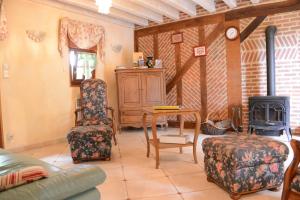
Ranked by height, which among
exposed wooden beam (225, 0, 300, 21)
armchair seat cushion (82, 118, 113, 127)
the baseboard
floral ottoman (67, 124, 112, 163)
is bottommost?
the baseboard

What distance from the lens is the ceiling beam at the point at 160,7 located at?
186 inches

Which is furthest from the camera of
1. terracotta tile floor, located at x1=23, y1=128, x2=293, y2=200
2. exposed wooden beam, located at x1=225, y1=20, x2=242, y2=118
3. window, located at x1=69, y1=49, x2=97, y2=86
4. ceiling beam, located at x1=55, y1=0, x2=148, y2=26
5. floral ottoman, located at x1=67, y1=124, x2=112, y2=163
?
exposed wooden beam, located at x1=225, y1=20, x2=242, y2=118

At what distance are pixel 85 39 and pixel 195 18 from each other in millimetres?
2288

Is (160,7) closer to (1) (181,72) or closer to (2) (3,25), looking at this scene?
(1) (181,72)

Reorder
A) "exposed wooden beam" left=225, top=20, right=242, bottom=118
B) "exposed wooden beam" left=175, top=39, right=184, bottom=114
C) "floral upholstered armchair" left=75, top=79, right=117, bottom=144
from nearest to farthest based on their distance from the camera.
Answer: "floral upholstered armchair" left=75, top=79, right=117, bottom=144
"exposed wooden beam" left=225, top=20, right=242, bottom=118
"exposed wooden beam" left=175, top=39, right=184, bottom=114

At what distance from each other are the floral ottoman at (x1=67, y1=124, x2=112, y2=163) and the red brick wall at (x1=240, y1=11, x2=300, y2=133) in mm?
2898

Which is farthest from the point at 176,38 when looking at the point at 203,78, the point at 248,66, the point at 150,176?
the point at 150,176

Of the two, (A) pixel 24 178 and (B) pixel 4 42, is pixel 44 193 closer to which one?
(A) pixel 24 178

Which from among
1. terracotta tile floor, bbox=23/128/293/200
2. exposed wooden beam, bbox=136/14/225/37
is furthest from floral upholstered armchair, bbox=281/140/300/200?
exposed wooden beam, bbox=136/14/225/37

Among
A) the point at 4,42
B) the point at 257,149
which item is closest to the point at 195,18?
the point at 4,42

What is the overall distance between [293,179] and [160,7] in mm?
4030

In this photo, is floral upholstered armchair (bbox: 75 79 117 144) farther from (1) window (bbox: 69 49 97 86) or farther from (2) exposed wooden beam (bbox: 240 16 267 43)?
(2) exposed wooden beam (bbox: 240 16 267 43)

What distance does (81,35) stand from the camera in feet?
16.4

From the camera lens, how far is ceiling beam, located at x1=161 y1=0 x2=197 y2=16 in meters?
4.67
